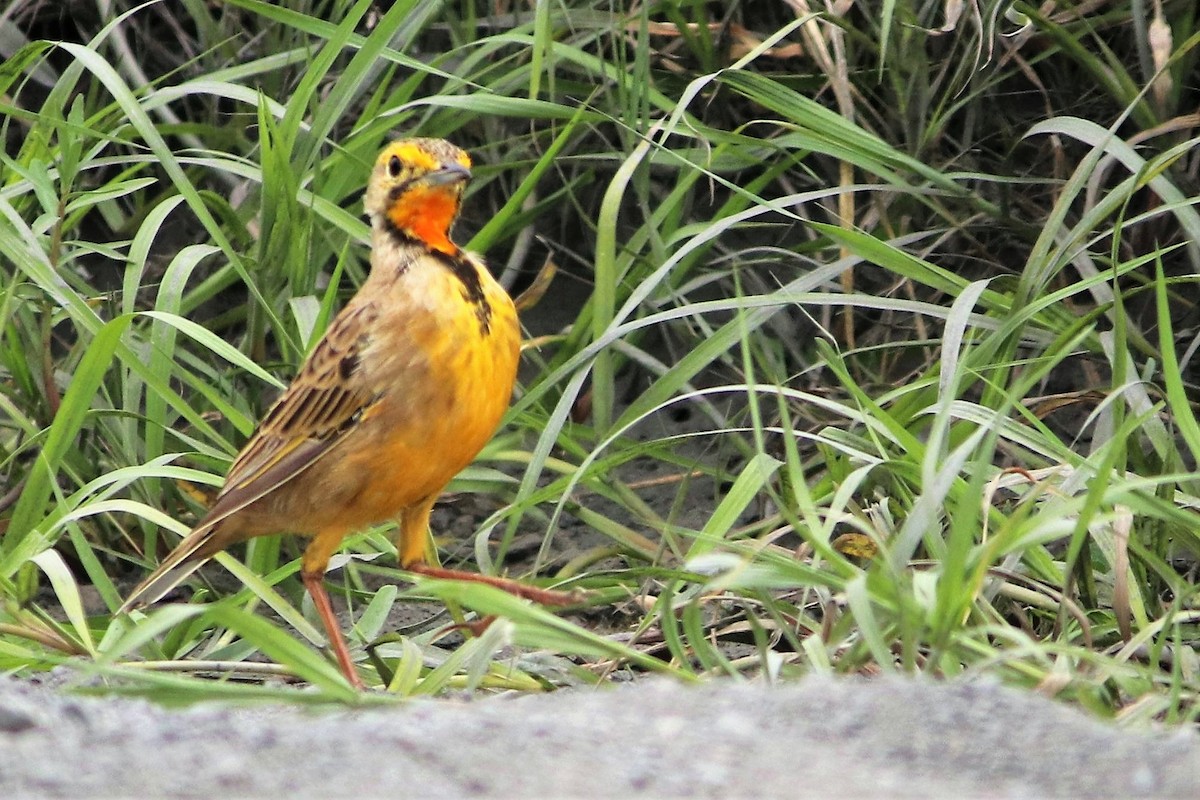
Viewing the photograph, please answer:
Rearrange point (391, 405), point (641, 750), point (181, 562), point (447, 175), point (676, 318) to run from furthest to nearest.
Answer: point (676, 318) → point (181, 562) → point (447, 175) → point (391, 405) → point (641, 750)

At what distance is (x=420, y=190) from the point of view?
14.3ft

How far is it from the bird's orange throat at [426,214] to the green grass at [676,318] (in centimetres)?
44

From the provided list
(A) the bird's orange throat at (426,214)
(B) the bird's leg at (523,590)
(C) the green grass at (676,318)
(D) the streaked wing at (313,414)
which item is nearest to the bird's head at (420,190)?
(A) the bird's orange throat at (426,214)

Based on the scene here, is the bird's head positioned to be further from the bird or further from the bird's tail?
the bird's tail

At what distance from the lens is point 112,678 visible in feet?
13.0

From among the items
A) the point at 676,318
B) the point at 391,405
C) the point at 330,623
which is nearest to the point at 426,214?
the point at 391,405

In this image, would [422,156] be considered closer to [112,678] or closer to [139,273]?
[139,273]

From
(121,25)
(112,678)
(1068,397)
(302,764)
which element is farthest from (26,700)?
(121,25)

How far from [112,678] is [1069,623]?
2151mm

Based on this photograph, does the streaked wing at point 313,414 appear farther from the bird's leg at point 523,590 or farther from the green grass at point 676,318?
the bird's leg at point 523,590

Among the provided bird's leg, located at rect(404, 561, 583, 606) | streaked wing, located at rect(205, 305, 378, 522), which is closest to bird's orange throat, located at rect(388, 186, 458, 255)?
streaked wing, located at rect(205, 305, 378, 522)

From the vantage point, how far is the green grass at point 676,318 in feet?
12.5

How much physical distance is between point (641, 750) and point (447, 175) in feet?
6.97

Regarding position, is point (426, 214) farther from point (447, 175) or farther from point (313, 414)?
point (313, 414)
